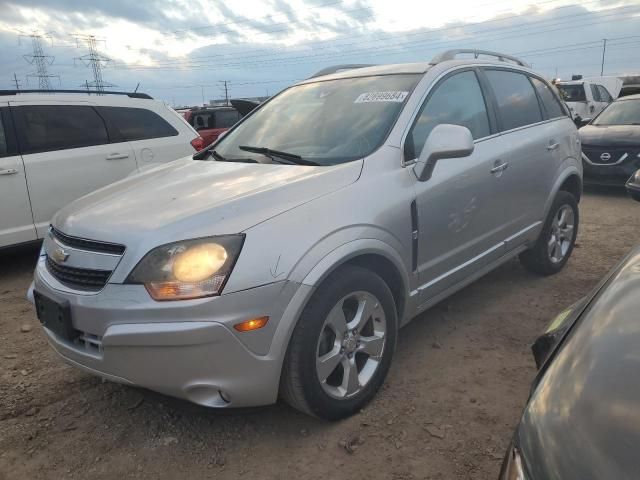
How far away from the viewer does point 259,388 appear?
→ 223 cm

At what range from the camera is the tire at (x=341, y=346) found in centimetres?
230

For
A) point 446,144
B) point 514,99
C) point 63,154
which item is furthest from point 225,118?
point 446,144

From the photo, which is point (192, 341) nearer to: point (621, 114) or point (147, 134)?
point (147, 134)

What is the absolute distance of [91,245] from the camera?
2.32m

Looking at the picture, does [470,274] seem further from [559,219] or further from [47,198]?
[47,198]

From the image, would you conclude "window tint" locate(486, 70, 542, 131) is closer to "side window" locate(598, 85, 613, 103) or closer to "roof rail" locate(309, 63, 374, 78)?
"roof rail" locate(309, 63, 374, 78)

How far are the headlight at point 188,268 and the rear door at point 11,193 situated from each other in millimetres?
3434

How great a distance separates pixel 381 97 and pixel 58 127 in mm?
3673

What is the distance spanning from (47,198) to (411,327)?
367 centimetres

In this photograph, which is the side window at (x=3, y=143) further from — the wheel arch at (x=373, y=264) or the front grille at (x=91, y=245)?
the wheel arch at (x=373, y=264)

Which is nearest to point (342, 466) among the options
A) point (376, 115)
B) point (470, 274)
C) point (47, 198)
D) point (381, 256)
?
point (381, 256)

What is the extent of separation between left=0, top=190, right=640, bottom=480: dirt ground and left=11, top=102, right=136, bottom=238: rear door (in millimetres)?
1872

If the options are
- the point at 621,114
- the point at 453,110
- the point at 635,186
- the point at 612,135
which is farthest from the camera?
the point at 621,114

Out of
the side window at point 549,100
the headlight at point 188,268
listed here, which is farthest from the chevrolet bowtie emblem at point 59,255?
the side window at point 549,100
